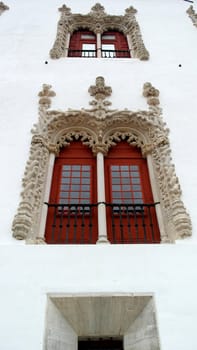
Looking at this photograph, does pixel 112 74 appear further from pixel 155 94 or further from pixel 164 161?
pixel 164 161

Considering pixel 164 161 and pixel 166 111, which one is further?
pixel 166 111

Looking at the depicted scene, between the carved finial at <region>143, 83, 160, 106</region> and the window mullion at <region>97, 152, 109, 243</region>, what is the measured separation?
5.27ft

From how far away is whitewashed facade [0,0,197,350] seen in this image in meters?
2.89

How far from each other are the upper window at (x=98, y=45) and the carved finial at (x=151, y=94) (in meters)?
2.11

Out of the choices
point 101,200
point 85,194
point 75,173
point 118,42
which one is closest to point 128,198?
point 101,200

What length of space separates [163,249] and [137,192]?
1253mm

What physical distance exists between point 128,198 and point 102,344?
6.42 feet

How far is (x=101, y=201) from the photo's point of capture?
4027mm

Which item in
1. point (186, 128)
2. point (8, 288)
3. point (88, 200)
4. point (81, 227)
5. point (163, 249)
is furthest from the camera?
point (186, 128)

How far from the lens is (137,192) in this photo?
443 cm

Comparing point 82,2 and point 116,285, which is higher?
point 82,2

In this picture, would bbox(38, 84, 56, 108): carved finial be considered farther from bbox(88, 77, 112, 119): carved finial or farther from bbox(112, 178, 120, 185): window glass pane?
bbox(112, 178, 120, 185): window glass pane

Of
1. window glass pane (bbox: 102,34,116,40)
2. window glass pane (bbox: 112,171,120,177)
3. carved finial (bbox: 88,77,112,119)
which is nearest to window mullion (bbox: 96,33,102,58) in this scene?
window glass pane (bbox: 102,34,116,40)

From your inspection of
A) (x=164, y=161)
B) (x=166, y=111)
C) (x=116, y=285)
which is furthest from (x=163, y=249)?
(x=166, y=111)
